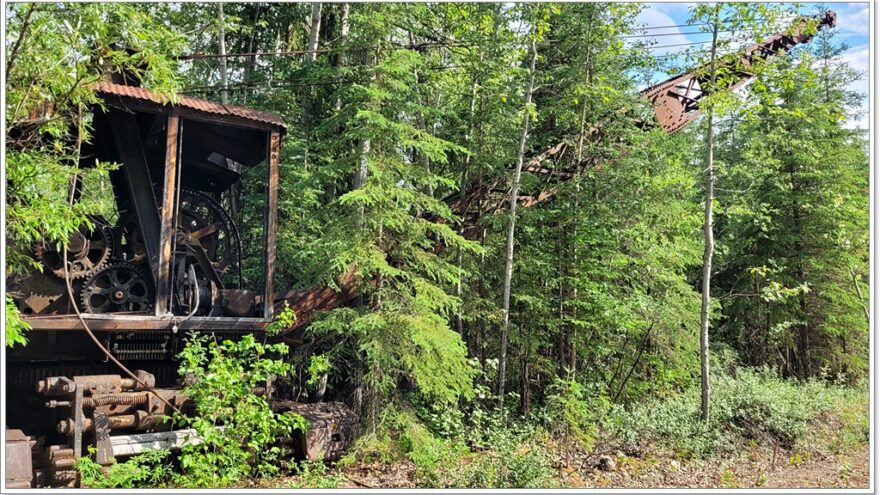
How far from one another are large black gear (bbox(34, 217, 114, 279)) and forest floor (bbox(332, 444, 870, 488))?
14.6 ft

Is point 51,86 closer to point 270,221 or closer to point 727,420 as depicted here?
point 270,221

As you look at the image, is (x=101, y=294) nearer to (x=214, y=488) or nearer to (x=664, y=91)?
(x=214, y=488)

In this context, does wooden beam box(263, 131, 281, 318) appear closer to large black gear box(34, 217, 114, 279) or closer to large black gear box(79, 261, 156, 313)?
large black gear box(79, 261, 156, 313)

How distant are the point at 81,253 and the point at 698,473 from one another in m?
9.11

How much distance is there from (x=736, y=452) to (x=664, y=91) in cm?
693

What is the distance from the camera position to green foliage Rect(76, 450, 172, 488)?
7695 mm

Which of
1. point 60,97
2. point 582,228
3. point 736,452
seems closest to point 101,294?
point 60,97

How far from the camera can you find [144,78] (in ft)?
32.5

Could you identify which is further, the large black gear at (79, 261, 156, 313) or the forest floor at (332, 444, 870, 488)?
the large black gear at (79, 261, 156, 313)

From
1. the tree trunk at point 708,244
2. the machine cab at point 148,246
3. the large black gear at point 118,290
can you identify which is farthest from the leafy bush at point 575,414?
the large black gear at point 118,290

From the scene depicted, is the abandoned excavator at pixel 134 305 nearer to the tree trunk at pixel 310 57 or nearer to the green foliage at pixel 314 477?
the green foliage at pixel 314 477

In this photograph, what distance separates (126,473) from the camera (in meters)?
7.81

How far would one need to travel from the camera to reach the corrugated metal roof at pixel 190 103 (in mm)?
8484

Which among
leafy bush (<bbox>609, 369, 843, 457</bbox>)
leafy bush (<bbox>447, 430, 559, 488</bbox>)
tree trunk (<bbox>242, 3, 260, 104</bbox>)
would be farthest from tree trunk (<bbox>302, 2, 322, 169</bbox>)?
→ leafy bush (<bbox>609, 369, 843, 457</bbox>)
